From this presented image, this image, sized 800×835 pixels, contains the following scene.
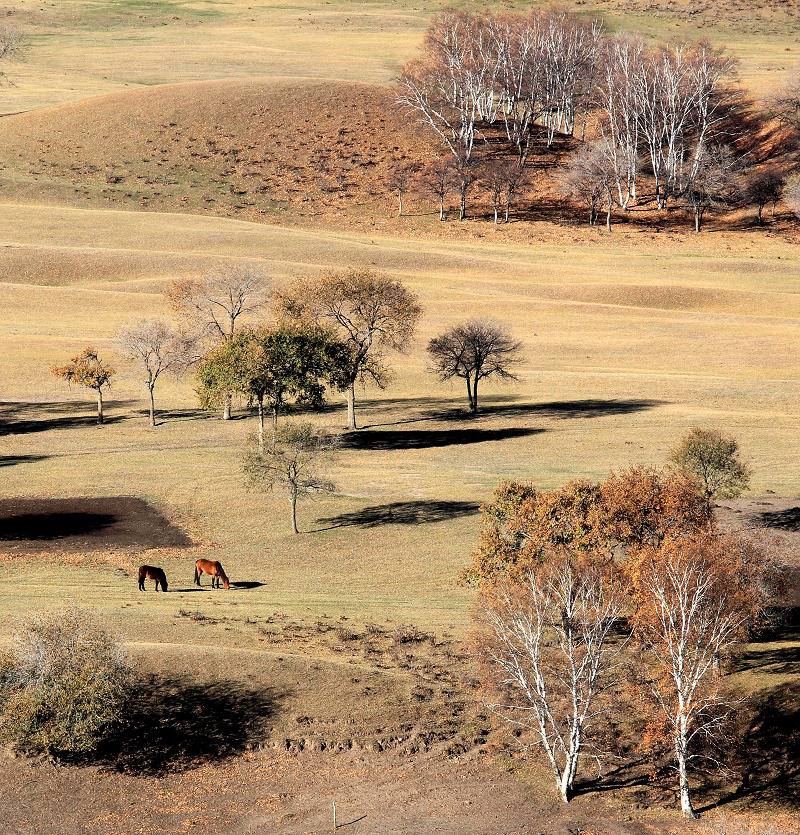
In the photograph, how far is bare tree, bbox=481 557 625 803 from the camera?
31.7m

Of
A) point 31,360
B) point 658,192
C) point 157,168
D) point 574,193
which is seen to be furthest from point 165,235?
point 658,192

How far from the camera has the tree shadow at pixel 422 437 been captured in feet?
219

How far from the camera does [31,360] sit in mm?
84562

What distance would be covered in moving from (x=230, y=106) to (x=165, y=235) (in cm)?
4847

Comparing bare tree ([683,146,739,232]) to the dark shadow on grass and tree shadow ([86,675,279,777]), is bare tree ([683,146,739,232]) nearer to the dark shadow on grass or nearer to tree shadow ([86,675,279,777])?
the dark shadow on grass

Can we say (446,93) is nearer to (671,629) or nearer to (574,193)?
(574,193)

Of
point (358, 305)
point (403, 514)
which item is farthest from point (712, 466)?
point (358, 305)

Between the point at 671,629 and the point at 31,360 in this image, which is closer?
the point at 671,629

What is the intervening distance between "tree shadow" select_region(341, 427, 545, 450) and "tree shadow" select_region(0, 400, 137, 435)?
17.4 meters

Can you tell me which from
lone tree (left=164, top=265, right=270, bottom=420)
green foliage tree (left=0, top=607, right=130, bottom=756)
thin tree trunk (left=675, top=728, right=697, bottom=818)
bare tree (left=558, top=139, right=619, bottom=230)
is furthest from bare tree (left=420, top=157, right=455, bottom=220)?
thin tree trunk (left=675, top=728, right=697, bottom=818)

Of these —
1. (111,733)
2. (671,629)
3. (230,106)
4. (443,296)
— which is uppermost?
(230,106)

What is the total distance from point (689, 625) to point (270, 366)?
41.1 m

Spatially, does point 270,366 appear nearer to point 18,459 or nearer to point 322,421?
point 322,421

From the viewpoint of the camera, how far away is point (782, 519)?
49.3 metres
